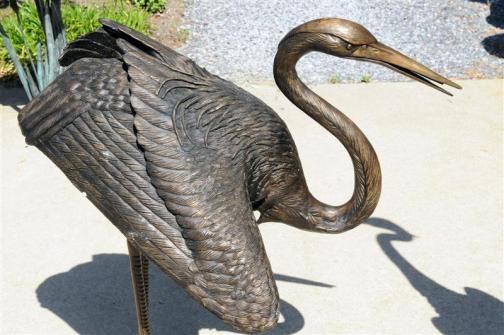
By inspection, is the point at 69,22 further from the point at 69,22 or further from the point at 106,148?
the point at 106,148

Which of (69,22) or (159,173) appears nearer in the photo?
(159,173)

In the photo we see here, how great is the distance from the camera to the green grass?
8.71 metres

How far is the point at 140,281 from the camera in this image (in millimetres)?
4414

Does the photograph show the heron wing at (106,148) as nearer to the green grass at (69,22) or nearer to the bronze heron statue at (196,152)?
the bronze heron statue at (196,152)

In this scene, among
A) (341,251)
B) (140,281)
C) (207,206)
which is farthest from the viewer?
(341,251)

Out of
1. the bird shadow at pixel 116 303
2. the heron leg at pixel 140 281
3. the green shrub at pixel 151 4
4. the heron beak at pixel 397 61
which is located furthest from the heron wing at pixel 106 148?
the green shrub at pixel 151 4

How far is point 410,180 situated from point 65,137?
3718mm

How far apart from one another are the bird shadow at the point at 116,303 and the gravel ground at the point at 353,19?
3.47 m

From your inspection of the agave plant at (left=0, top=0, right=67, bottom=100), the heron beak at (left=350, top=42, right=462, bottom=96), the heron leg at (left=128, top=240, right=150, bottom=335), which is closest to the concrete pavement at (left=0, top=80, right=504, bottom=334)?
the agave plant at (left=0, top=0, right=67, bottom=100)

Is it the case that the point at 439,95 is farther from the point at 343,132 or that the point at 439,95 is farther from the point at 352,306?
the point at 343,132

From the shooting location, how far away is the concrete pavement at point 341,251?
5.36 metres

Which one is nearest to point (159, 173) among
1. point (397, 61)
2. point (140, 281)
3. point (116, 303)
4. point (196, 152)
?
point (196, 152)

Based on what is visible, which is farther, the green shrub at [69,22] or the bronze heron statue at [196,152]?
the green shrub at [69,22]

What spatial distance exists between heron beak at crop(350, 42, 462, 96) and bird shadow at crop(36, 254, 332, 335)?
7.25 ft
